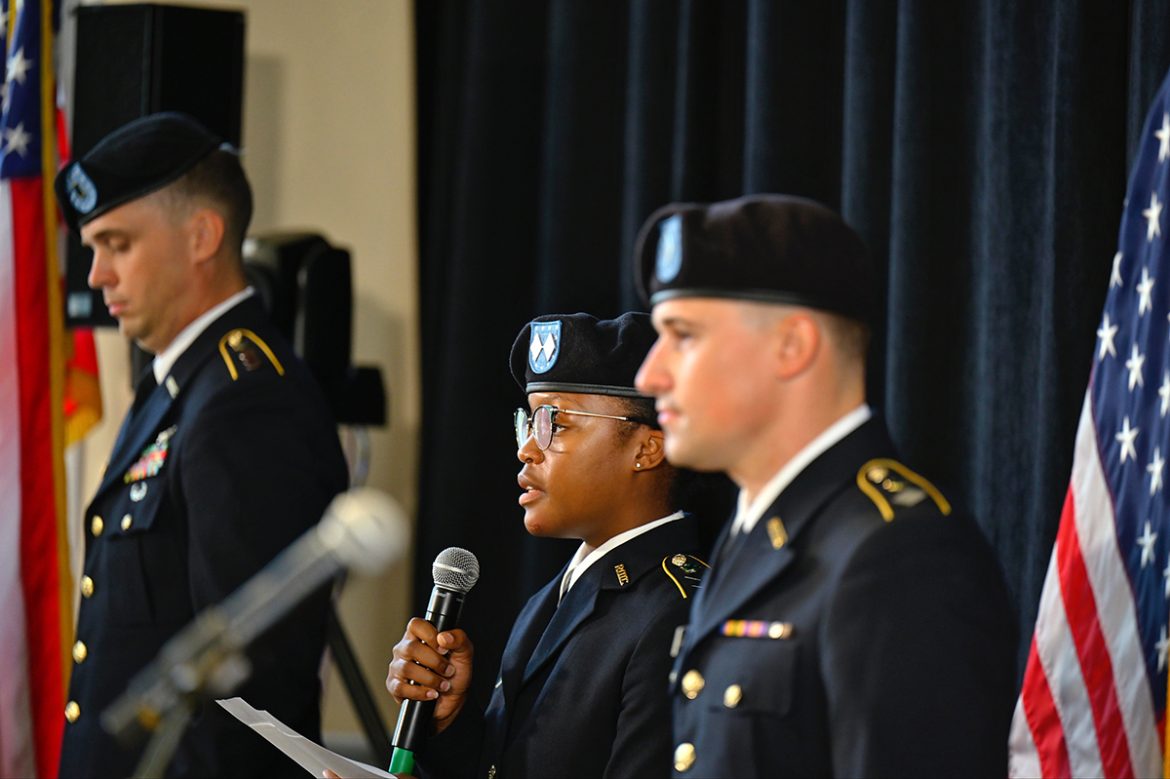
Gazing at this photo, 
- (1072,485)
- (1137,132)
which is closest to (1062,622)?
(1072,485)

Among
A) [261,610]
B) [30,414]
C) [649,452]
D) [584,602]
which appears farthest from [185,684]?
[30,414]

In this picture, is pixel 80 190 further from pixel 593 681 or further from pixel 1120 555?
pixel 1120 555

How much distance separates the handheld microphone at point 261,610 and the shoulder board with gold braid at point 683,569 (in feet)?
2.23

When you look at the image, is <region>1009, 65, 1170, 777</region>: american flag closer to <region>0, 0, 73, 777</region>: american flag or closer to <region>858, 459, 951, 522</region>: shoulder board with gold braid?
<region>858, 459, 951, 522</region>: shoulder board with gold braid

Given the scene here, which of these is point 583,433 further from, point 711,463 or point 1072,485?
point 1072,485

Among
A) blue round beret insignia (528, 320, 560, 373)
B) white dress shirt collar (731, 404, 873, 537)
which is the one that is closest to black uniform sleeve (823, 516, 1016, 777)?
white dress shirt collar (731, 404, 873, 537)

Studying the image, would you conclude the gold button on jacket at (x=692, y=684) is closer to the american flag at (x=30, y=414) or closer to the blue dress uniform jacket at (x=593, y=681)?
the blue dress uniform jacket at (x=593, y=681)

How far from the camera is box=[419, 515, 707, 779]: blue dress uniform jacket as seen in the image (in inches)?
74.2

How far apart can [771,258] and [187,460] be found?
1.29 metres

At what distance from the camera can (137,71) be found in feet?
12.6

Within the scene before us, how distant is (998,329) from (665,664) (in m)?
1.32

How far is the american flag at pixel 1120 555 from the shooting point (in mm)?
2232

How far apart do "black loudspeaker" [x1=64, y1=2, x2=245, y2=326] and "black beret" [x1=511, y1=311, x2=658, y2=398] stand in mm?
1971

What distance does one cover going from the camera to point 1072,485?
2.34m
